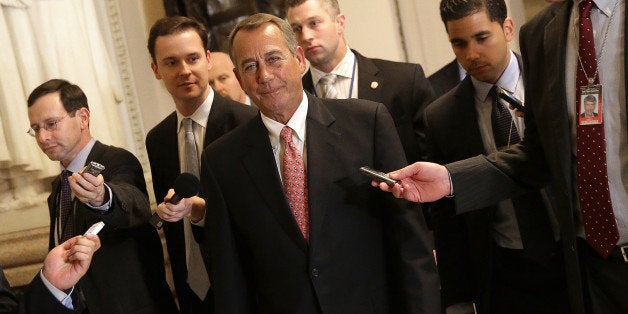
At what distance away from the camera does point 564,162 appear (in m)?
2.71

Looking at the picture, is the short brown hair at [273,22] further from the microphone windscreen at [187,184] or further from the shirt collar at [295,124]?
the microphone windscreen at [187,184]

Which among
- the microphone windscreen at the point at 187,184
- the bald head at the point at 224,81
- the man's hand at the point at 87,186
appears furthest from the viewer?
the bald head at the point at 224,81

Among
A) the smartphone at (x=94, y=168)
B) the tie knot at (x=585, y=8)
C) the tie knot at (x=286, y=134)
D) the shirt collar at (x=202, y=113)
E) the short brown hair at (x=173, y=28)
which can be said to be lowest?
the smartphone at (x=94, y=168)

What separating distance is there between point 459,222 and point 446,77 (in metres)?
1.71

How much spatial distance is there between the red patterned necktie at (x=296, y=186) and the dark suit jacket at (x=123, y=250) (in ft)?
2.99

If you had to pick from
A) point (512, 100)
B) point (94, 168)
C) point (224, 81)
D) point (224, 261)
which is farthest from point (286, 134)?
point (224, 81)

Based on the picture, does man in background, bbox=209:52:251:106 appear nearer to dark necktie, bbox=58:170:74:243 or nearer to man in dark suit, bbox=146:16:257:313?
man in dark suit, bbox=146:16:257:313

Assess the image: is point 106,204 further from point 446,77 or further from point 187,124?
point 446,77

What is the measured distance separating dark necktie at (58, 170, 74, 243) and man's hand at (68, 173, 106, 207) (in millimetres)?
479

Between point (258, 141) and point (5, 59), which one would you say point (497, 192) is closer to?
point (258, 141)

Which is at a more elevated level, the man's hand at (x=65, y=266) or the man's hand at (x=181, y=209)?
the man's hand at (x=181, y=209)

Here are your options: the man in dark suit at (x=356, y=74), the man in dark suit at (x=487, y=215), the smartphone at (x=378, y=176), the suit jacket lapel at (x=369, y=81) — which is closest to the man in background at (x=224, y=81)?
the man in dark suit at (x=356, y=74)

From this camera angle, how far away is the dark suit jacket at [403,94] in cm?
405

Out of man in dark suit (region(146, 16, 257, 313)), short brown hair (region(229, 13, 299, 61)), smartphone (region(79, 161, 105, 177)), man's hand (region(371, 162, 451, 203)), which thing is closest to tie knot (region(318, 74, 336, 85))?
man in dark suit (region(146, 16, 257, 313))
